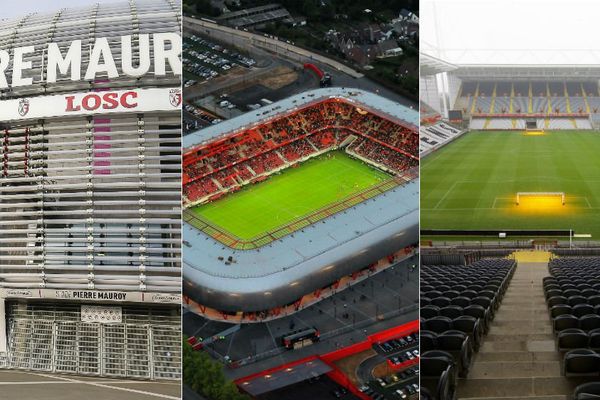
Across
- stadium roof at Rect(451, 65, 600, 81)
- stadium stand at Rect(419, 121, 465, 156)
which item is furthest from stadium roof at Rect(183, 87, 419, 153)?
stadium roof at Rect(451, 65, 600, 81)

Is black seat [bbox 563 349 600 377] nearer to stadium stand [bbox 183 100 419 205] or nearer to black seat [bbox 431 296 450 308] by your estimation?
stadium stand [bbox 183 100 419 205]

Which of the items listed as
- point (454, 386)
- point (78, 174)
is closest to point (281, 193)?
point (454, 386)

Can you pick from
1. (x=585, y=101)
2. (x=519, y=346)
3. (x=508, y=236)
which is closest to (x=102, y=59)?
(x=519, y=346)

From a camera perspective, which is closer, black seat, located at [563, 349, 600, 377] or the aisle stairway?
black seat, located at [563, 349, 600, 377]

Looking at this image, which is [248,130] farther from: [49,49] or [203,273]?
[49,49]

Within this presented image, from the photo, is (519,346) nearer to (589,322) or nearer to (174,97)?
(589,322)

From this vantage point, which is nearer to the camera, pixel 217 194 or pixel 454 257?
pixel 217 194
